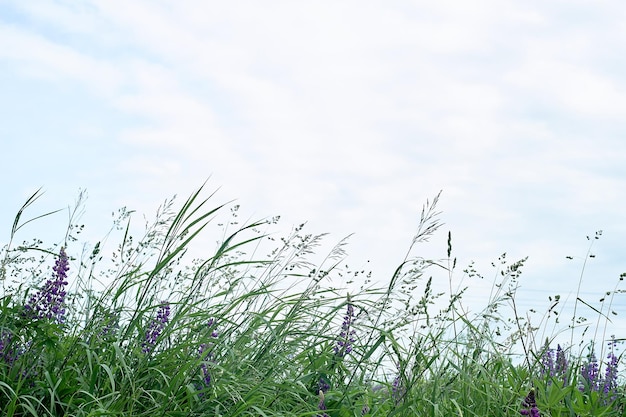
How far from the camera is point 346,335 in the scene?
3588 millimetres

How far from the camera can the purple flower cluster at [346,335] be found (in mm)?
3586

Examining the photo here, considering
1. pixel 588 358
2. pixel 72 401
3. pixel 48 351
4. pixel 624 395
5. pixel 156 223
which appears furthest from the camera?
pixel 588 358

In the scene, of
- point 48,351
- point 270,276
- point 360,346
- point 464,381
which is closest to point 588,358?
point 464,381

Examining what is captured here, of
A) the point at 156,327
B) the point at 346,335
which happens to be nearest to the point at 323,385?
the point at 346,335

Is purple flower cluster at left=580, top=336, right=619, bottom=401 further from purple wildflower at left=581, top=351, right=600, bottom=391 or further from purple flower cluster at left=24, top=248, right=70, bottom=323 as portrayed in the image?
purple flower cluster at left=24, top=248, right=70, bottom=323

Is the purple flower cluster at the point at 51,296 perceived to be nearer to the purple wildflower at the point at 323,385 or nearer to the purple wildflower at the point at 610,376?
the purple wildflower at the point at 323,385

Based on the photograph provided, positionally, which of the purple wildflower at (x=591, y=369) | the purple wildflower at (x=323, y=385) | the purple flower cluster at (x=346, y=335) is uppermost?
the purple wildflower at (x=591, y=369)

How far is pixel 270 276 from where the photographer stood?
3715mm

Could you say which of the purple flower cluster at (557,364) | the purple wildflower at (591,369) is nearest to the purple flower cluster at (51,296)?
the purple flower cluster at (557,364)

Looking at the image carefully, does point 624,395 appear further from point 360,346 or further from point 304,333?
point 304,333

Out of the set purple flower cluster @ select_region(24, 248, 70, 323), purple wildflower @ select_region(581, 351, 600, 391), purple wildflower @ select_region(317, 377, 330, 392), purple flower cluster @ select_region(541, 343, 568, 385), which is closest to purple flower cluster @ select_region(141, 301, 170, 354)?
purple flower cluster @ select_region(24, 248, 70, 323)

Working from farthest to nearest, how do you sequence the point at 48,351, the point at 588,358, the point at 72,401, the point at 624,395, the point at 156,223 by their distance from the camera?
the point at 588,358 → the point at 624,395 → the point at 156,223 → the point at 48,351 → the point at 72,401

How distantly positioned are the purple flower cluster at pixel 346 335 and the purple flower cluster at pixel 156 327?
3.13 feet

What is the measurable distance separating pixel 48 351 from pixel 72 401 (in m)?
0.40
